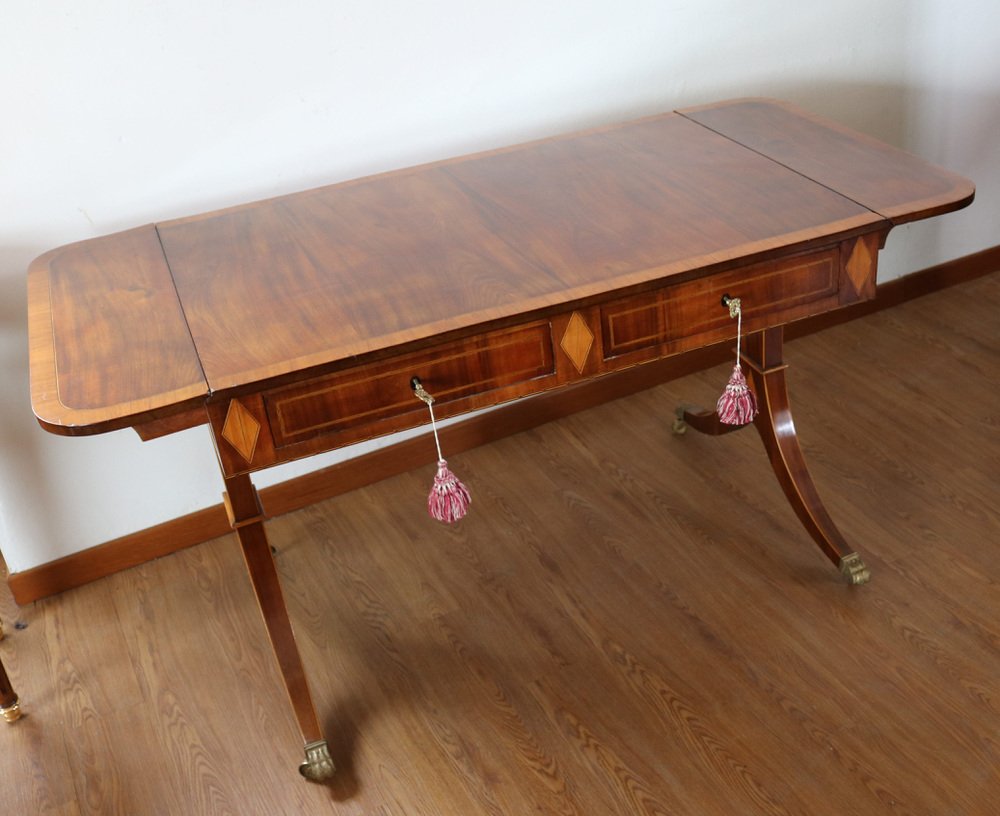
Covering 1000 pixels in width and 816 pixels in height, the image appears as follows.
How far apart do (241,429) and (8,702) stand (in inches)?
34.2

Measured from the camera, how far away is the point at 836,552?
208 centimetres

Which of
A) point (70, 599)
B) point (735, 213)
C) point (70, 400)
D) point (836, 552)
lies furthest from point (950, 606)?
point (70, 599)

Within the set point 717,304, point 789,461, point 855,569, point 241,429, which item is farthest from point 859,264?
point 241,429

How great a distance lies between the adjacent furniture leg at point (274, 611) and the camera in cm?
169

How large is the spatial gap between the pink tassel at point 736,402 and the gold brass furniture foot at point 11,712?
54.1 inches

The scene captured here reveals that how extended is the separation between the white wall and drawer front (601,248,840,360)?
33.6 inches

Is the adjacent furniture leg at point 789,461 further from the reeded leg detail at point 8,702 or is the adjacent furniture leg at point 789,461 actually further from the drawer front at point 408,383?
the reeded leg detail at point 8,702

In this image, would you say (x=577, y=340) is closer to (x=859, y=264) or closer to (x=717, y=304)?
(x=717, y=304)

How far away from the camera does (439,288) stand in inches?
63.9

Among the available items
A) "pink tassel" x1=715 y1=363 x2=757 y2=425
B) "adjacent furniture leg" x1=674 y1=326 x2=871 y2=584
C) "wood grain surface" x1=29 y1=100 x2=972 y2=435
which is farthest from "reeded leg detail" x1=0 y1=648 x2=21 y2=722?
"adjacent furniture leg" x1=674 y1=326 x2=871 y2=584

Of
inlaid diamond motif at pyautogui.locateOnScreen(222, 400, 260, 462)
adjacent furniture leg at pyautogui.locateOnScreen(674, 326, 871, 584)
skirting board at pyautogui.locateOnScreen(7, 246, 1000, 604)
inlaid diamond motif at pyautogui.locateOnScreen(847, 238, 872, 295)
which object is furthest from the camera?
skirting board at pyautogui.locateOnScreen(7, 246, 1000, 604)

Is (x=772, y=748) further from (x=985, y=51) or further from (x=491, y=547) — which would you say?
(x=985, y=51)

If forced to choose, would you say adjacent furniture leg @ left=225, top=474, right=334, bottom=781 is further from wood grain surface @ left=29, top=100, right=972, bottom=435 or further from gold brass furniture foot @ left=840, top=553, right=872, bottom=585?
gold brass furniture foot @ left=840, top=553, right=872, bottom=585

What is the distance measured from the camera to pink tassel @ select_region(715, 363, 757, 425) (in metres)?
1.78
